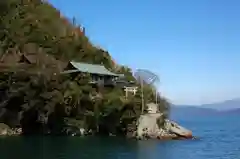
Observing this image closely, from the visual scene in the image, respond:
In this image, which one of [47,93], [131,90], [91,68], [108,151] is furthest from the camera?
[91,68]

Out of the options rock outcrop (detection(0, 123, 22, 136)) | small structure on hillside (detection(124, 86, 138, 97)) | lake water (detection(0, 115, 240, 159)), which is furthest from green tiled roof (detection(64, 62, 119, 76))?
lake water (detection(0, 115, 240, 159))

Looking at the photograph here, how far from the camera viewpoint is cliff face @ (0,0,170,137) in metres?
52.8

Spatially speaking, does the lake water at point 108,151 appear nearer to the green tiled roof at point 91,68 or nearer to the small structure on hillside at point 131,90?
the small structure on hillside at point 131,90

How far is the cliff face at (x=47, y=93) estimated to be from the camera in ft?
173

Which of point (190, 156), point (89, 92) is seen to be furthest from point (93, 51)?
point (190, 156)

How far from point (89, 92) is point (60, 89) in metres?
4.18

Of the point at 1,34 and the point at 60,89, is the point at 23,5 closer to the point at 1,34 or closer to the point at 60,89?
the point at 1,34

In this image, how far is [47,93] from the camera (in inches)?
2068

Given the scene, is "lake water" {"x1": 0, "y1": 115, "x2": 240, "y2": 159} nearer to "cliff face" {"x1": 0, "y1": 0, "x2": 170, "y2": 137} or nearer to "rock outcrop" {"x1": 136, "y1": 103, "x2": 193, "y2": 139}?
"rock outcrop" {"x1": 136, "y1": 103, "x2": 193, "y2": 139}

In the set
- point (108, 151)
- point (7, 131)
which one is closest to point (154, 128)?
point (108, 151)

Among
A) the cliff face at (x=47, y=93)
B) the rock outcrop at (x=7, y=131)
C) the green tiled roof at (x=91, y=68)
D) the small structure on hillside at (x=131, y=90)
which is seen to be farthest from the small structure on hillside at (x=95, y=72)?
the rock outcrop at (x=7, y=131)

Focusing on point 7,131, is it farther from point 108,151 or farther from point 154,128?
point 108,151

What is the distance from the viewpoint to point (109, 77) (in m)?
60.9

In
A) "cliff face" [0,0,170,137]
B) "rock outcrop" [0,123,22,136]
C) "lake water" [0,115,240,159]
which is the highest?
"cliff face" [0,0,170,137]
